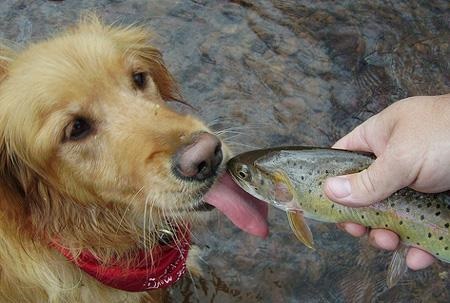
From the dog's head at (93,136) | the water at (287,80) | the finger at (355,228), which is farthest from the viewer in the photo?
the water at (287,80)

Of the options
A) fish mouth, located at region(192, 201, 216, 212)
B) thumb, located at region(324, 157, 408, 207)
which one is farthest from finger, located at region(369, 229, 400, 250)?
fish mouth, located at region(192, 201, 216, 212)

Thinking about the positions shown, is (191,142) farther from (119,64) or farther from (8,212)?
(8,212)

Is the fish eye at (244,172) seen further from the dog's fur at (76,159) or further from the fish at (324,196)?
the dog's fur at (76,159)

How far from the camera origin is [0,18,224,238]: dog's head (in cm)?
343

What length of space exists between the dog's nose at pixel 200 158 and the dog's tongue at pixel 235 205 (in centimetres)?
11

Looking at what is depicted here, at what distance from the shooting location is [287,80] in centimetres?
626

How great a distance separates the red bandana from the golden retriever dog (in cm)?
1

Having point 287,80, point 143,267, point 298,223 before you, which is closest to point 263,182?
point 298,223

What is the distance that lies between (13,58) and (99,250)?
1.21 m

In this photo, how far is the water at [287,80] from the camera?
16.8 ft

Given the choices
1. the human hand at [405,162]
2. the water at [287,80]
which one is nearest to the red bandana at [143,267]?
the water at [287,80]

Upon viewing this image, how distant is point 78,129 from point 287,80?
3.00 m

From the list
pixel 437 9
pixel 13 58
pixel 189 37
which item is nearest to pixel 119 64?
pixel 13 58

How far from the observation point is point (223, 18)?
6746mm
